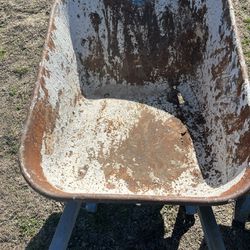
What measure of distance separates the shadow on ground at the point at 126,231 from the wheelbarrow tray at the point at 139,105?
0.49m

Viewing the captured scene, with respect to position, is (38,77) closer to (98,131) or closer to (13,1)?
(98,131)

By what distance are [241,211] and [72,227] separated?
93 cm

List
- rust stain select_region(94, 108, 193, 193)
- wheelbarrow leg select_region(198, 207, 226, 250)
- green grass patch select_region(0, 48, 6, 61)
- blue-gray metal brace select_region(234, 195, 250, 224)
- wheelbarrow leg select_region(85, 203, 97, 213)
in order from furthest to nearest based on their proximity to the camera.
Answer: green grass patch select_region(0, 48, 6, 61) → wheelbarrow leg select_region(85, 203, 97, 213) → blue-gray metal brace select_region(234, 195, 250, 224) → rust stain select_region(94, 108, 193, 193) → wheelbarrow leg select_region(198, 207, 226, 250)

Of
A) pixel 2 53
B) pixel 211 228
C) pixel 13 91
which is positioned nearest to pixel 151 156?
pixel 211 228

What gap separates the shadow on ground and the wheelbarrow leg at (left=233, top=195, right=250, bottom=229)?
1.8 inches

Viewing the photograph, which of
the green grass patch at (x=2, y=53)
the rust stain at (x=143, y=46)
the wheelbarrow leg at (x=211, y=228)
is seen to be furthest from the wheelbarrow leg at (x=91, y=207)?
the green grass patch at (x=2, y=53)

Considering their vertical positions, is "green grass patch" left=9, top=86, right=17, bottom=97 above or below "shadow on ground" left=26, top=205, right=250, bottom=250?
above

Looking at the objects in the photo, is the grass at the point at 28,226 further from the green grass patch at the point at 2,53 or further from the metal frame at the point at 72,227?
the green grass patch at the point at 2,53

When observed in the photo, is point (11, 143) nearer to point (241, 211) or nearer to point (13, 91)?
point (13, 91)

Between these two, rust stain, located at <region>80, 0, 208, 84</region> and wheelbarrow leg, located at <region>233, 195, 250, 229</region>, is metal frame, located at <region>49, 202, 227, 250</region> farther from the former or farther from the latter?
rust stain, located at <region>80, 0, 208, 84</region>

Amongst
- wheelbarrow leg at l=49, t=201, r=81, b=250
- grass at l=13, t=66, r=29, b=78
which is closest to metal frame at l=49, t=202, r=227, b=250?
wheelbarrow leg at l=49, t=201, r=81, b=250

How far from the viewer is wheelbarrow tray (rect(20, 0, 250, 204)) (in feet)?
5.98

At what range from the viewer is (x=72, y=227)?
1.87 metres

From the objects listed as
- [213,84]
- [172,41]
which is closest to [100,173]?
[213,84]
